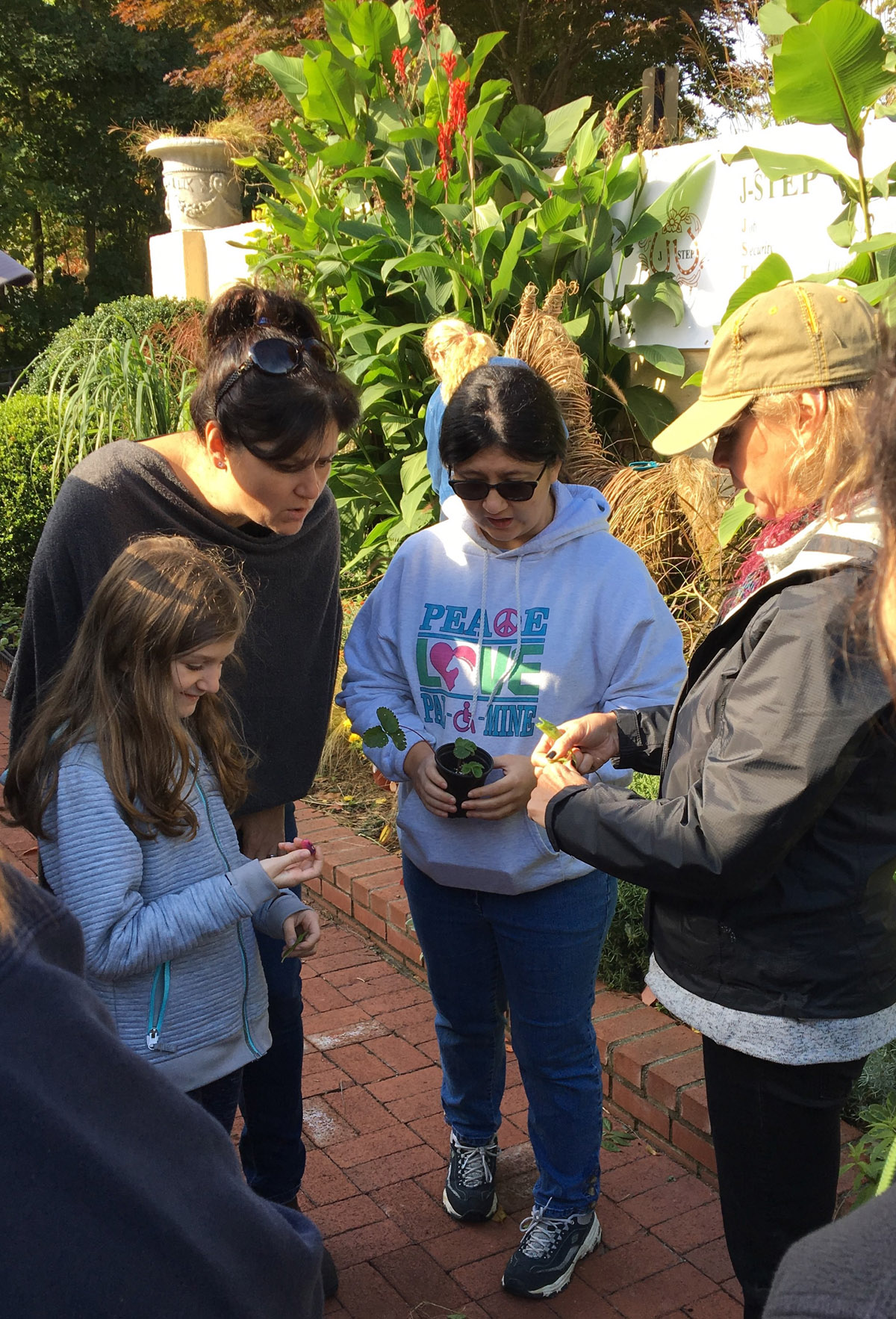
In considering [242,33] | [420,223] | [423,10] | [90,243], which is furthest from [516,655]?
[90,243]

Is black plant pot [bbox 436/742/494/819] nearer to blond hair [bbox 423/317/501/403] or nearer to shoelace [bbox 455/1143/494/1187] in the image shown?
shoelace [bbox 455/1143/494/1187]

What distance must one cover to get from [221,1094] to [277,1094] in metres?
0.40

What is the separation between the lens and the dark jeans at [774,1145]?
71.7 inches

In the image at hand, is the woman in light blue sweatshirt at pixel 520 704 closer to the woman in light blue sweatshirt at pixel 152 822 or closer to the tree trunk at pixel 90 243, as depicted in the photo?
the woman in light blue sweatshirt at pixel 152 822

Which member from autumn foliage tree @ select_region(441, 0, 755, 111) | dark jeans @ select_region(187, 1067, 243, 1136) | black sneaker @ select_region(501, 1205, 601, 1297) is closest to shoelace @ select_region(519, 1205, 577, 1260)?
black sneaker @ select_region(501, 1205, 601, 1297)

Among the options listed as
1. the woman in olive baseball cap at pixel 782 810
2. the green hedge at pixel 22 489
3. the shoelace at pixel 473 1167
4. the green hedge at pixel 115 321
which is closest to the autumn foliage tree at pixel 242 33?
the green hedge at pixel 115 321

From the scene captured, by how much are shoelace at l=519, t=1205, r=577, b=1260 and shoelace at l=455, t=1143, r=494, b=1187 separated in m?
0.22

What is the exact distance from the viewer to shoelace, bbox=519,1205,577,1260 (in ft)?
8.53

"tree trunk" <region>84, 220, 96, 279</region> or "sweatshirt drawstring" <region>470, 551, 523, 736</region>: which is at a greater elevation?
"tree trunk" <region>84, 220, 96, 279</region>

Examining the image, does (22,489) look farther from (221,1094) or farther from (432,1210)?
(221,1094)

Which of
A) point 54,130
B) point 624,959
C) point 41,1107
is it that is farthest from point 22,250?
point 41,1107

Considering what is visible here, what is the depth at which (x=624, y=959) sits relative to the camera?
365 centimetres

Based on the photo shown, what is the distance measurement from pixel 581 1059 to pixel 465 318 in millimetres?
3734

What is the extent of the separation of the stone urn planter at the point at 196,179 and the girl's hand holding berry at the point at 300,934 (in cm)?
1196
